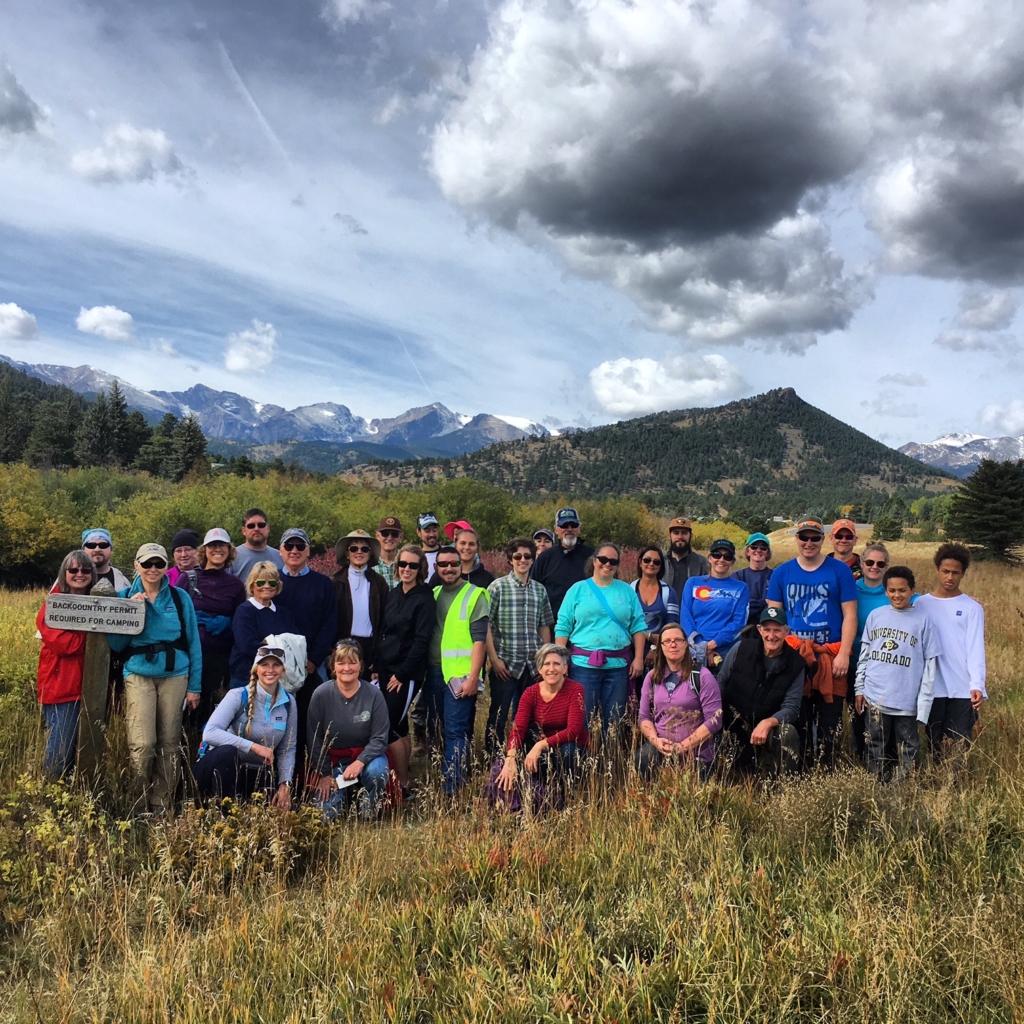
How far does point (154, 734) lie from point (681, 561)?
4.40 metres

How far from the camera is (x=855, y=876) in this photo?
3102 mm

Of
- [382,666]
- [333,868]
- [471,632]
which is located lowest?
[333,868]

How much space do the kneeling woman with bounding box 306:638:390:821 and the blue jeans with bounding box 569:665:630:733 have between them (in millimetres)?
1543

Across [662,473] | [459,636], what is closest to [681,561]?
[459,636]

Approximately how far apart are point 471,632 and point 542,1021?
3.05m

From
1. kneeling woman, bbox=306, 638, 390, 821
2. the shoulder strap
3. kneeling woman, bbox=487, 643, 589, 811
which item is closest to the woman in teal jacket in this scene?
kneeling woman, bbox=306, 638, 390, 821

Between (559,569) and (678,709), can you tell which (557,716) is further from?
(559,569)

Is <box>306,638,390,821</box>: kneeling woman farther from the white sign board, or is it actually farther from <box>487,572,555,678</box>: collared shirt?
the white sign board

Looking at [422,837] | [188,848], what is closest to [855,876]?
[422,837]

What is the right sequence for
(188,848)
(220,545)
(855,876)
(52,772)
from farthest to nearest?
(220,545)
(52,772)
(188,848)
(855,876)

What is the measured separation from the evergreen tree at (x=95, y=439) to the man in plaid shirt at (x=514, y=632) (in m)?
71.9

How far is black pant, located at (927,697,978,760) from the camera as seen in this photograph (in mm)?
4672

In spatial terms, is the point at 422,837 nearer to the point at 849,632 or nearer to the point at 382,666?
the point at 382,666

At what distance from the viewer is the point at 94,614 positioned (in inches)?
169
